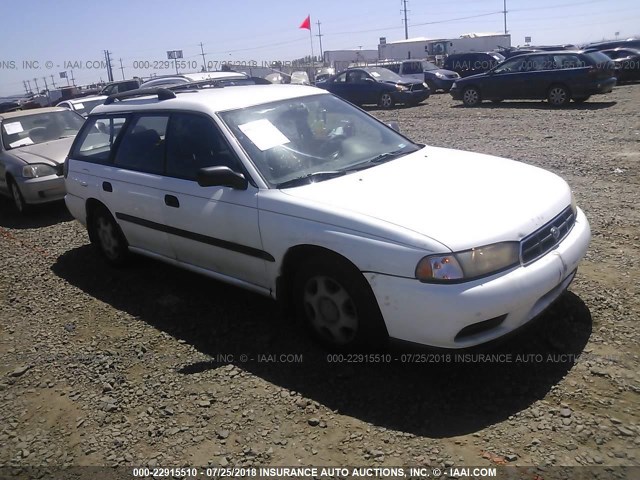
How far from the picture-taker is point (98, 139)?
530cm

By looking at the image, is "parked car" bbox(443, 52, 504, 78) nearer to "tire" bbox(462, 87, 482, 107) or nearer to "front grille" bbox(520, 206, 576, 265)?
"tire" bbox(462, 87, 482, 107)

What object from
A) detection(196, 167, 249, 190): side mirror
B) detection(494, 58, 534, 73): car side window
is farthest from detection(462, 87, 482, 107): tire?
detection(196, 167, 249, 190): side mirror

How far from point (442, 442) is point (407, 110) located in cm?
→ 1615

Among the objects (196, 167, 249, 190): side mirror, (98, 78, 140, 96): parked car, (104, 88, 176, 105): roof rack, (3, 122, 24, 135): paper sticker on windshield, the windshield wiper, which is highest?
(98, 78, 140, 96): parked car

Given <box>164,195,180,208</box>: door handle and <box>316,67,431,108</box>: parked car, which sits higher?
<box>316,67,431,108</box>: parked car

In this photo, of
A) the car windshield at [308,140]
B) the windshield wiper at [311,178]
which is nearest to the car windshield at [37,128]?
the car windshield at [308,140]

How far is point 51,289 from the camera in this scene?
5.23 metres

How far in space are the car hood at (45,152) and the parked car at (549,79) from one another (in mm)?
12536

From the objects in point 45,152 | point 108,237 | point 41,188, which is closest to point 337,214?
point 108,237

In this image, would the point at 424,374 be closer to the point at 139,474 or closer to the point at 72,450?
the point at 139,474

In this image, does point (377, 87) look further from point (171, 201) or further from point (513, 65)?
point (171, 201)

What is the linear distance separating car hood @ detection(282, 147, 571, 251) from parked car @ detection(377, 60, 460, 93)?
64.8ft

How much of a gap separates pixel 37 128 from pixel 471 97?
12816 millimetres

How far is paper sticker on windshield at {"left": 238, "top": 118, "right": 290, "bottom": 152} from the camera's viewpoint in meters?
3.80
